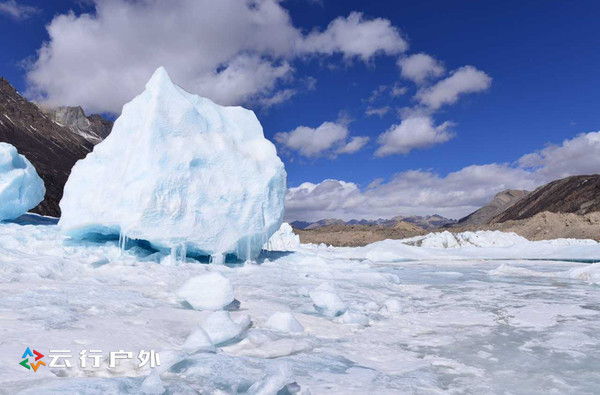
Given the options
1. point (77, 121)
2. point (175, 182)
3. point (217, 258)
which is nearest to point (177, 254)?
point (217, 258)

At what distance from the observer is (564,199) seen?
89.1 metres

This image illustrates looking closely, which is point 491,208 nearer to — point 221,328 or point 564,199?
point 564,199

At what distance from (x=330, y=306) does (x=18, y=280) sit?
5.17 metres

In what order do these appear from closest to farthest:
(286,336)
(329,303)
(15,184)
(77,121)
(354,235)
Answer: (286,336), (329,303), (15,184), (354,235), (77,121)

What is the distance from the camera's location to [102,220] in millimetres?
11461

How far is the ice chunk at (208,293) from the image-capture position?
5902 millimetres

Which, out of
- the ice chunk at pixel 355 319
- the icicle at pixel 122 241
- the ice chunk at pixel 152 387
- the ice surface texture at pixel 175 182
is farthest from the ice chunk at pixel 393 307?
the icicle at pixel 122 241

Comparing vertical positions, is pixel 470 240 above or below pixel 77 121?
below

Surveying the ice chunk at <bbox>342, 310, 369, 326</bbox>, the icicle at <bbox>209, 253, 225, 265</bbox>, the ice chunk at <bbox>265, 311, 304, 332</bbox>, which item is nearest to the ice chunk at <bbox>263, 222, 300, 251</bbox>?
the icicle at <bbox>209, 253, 225, 265</bbox>

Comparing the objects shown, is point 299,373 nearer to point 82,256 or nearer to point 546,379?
point 546,379

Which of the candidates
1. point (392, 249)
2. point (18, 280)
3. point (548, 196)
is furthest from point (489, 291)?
point (548, 196)

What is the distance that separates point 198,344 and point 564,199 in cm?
10306

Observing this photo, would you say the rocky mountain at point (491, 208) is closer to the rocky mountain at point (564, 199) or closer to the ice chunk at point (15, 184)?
the rocky mountain at point (564, 199)

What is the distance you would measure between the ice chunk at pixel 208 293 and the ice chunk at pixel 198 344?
6.66 feet
